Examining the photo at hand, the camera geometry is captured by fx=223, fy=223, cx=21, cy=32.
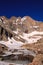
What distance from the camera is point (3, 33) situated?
89.7m

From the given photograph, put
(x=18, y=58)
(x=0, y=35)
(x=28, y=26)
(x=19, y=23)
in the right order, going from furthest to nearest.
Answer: (x=28, y=26), (x=19, y=23), (x=0, y=35), (x=18, y=58)

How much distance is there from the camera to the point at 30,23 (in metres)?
179

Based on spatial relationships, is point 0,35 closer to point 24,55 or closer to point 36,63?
point 24,55

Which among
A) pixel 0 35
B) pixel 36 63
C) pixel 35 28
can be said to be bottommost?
pixel 36 63

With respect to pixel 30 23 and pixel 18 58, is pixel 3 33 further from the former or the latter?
pixel 30 23

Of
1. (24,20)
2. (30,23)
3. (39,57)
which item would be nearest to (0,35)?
(39,57)

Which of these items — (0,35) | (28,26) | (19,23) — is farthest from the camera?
(28,26)

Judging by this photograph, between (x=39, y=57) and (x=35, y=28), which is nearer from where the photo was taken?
(x=39, y=57)

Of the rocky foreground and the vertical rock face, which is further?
the vertical rock face

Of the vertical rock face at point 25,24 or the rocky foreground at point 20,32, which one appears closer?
the rocky foreground at point 20,32

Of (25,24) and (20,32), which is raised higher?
(25,24)

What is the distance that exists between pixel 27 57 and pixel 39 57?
13.0 metres

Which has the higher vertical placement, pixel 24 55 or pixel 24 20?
pixel 24 20

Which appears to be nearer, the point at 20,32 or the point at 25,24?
the point at 20,32
